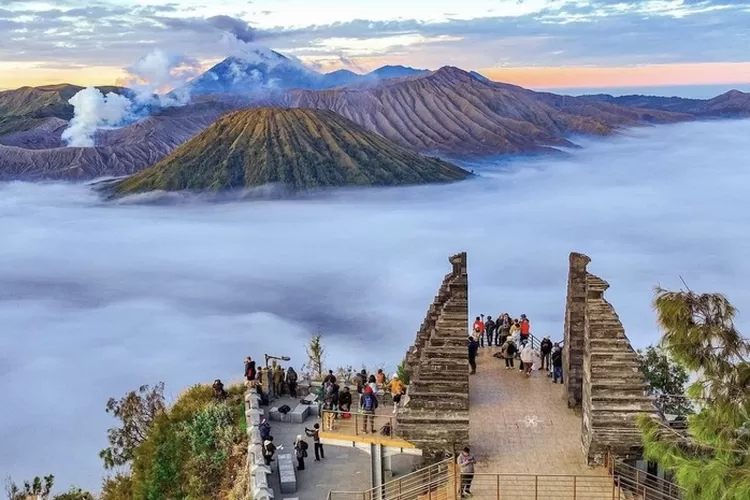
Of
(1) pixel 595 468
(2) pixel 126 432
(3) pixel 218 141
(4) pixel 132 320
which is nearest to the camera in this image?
(1) pixel 595 468

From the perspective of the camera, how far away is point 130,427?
A: 31.8 m

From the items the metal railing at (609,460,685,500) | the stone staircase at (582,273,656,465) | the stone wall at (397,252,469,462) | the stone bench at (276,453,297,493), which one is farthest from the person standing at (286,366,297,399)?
the metal railing at (609,460,685,500)

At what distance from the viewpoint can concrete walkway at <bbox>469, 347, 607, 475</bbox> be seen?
50.4 ft

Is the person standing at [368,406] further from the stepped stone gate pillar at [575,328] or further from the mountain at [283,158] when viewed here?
the mountain at [283,158]

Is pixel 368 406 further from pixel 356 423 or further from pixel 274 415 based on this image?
pixel 274 415

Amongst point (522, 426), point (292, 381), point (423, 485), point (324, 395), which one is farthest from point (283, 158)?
point (423, 485)

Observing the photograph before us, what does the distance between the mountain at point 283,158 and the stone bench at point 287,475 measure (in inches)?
6173

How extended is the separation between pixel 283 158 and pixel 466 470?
557 feet

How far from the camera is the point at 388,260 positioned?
190 m

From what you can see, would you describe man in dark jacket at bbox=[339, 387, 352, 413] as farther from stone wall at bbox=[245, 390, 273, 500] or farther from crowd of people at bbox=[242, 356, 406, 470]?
stone wall at bbox=[245, 390, 273, 500]

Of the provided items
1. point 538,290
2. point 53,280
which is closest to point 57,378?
point 53,280

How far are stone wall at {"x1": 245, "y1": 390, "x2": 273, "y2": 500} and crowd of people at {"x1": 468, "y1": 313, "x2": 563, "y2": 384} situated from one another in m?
5.42

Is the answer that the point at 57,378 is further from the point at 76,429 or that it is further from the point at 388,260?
the point at 388,260

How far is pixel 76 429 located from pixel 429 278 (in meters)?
87.2
